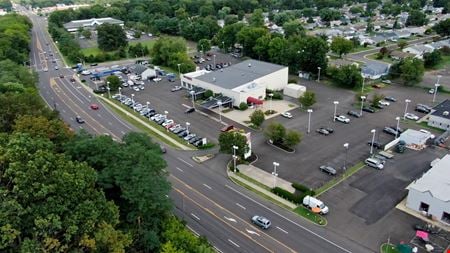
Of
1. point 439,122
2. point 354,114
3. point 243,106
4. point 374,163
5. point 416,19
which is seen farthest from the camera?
point 416,19

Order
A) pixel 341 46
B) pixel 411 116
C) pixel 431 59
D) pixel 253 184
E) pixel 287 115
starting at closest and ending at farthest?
pixel 253 184, pixel 411 116, pixel 287 115, pixel 431 59, pixel 341 46

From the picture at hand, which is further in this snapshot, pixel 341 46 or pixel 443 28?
pixel 443 28

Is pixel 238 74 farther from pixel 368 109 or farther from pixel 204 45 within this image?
pixel 204 45

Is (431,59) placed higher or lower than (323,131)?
higher

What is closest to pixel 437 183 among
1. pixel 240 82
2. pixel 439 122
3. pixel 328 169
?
pixel 328 169

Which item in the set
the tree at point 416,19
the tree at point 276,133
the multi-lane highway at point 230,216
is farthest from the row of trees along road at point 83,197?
the tree at point 416,19

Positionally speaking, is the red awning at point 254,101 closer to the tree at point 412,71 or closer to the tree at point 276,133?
the tree at point 276,133
